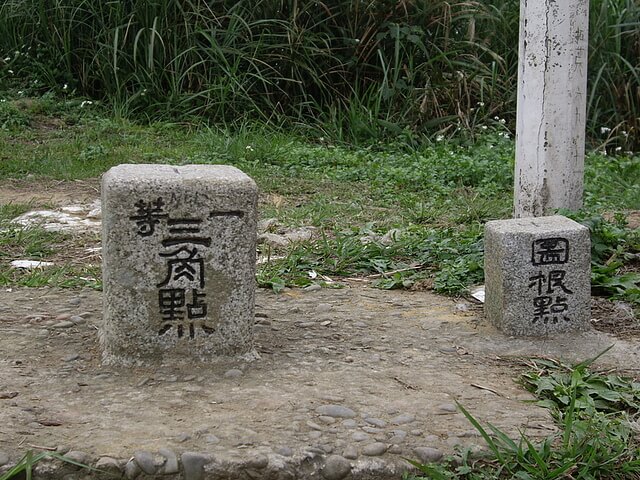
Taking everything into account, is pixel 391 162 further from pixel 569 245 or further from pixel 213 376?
pixel 213 376

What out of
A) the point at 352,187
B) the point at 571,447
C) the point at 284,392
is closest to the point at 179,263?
the point at 284,392

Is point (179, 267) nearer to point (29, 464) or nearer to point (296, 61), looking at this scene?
point (29, 464)

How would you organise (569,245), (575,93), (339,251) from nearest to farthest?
(569,245), (575,93), (339,251)

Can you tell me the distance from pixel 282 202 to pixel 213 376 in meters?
2.88

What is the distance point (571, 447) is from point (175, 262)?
134 cm

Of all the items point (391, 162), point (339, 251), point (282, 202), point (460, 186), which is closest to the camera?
point (339, 251)

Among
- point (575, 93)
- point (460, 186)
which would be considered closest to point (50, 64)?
point (460, 186)

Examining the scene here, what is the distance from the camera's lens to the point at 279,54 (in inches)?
322

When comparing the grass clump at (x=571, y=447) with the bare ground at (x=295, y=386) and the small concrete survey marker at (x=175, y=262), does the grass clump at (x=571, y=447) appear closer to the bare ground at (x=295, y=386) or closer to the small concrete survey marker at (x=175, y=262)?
the bare ground at (x=295, y=386)

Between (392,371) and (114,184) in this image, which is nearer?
(114,184)

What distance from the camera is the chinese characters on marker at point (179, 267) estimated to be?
3191mm

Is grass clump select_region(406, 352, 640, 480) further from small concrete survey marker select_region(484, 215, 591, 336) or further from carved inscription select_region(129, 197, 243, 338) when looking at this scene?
carved inscription select_region(129, 197, 243, 338)

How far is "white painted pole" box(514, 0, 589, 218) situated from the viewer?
443cm

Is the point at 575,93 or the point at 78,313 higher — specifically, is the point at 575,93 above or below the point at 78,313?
above
